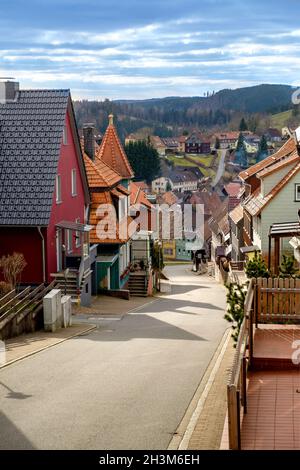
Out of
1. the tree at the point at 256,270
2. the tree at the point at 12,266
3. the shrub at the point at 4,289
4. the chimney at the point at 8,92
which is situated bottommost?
the shrub at the point at 4,289

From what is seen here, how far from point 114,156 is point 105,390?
3761 cm

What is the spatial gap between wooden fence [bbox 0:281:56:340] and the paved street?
6.33ft

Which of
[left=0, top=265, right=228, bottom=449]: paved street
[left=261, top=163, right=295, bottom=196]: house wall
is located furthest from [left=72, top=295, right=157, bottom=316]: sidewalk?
[left=261, top=163, right=295, bottom=196]: house wall

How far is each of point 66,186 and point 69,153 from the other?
5.19 feet

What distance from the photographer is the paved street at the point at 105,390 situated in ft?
40.0

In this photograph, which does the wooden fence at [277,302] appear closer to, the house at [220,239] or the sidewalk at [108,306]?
the sidewalk at [108,306]

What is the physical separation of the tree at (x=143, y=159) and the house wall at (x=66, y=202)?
14201 cm

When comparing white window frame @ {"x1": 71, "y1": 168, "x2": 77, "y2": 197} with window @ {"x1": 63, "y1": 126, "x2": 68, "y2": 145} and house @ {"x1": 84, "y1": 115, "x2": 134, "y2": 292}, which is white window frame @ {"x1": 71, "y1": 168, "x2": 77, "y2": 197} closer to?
window @ {"x1": 63, "y1": 126, "x2": 68, "y2": 145}

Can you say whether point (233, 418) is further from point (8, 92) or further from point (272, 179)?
point (272, 179)

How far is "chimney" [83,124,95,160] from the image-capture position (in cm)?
4662

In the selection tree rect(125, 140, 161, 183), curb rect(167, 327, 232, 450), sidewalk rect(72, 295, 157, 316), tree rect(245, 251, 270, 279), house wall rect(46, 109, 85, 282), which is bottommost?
sidewalk rect(72, 295, 157, 316)

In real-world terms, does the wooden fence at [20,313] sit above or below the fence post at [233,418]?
below

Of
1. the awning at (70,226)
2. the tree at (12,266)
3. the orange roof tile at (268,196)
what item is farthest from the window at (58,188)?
the orange roof tile at (268,196)

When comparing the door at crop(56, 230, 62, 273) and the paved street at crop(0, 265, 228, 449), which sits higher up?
the door at crop(56, 230, 62, 273)
